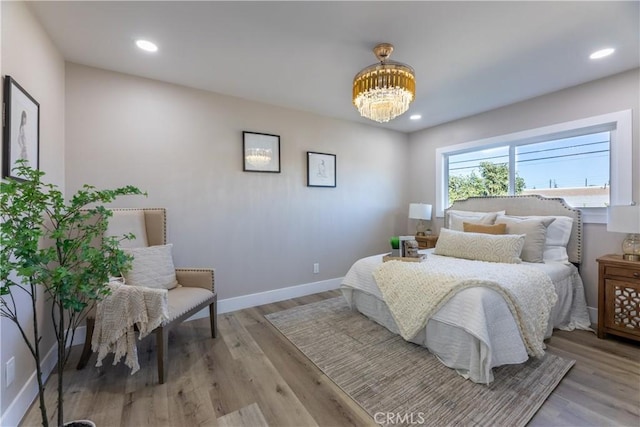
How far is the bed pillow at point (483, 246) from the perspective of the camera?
263 cm

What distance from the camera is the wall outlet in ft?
4.77

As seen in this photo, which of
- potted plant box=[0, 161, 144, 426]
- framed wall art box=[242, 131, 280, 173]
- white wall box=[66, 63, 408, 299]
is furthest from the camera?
framed wall art box=[242, 131, 280, 173]

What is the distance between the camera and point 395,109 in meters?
2.24

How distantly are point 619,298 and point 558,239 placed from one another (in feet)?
2.30

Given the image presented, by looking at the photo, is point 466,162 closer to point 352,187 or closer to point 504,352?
point 352,187

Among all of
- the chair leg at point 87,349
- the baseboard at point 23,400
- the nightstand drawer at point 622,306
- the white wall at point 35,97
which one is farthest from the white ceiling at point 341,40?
the baseboard at point 23,400

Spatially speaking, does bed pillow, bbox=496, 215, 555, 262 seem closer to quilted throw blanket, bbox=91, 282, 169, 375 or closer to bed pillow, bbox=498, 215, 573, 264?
bed pillow, bbox=498, 215, 573, 264

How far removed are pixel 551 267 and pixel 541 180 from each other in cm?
126

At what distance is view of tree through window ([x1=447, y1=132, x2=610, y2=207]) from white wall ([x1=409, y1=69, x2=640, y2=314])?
0.24 m

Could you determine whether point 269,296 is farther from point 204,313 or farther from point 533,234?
point 533,234

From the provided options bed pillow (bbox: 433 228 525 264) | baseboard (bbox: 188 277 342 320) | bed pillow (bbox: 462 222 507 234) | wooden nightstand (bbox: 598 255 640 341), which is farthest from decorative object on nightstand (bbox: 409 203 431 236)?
wooden nightstand (bbox: 598 255 640 341)

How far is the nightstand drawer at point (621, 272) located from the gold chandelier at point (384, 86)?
2272 millimetres

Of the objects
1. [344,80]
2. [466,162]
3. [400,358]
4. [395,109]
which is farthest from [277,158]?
[466,162]

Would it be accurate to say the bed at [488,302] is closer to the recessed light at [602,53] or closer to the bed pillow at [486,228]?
the bed pillow at [486,228]
